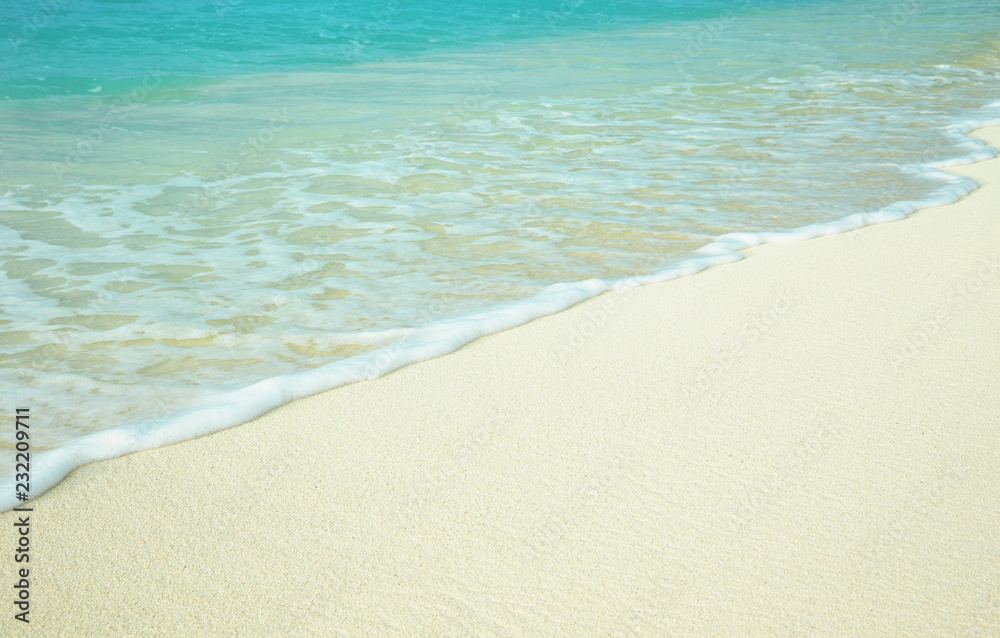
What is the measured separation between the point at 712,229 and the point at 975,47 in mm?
12126

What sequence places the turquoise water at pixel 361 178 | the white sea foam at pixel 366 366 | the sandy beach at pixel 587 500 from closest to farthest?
the sandy beach at pixel 587 500 → the white sea foam at pixel 366 366 → the turquoise water at pixel 361 178

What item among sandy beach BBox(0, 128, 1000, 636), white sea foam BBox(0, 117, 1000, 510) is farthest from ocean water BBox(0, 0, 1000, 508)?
sandy beach BBox(0, 128, 1000, 636)

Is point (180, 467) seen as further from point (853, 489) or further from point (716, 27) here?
point (716, 27)

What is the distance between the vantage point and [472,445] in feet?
7.82

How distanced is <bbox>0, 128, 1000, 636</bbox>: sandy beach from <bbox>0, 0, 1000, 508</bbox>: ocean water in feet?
1.22

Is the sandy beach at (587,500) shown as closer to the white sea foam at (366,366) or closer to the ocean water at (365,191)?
the white sea foam at (366,366)

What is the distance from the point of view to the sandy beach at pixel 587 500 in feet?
5.74

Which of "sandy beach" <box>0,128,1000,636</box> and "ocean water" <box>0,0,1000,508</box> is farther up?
"ocean water" <box>0,0,1000,508</box>

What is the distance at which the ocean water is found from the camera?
10.1 feet

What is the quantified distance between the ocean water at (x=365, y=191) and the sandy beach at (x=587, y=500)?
1.22 feet

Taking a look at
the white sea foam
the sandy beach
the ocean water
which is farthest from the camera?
the ocean water

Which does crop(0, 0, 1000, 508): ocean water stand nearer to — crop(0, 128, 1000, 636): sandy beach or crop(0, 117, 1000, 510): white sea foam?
crop(0, 117, 1000, 510): white sea foam

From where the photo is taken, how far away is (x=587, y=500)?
211 centimetres

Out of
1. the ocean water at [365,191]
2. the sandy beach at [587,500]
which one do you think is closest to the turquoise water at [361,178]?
the ocean water at [365,191]
